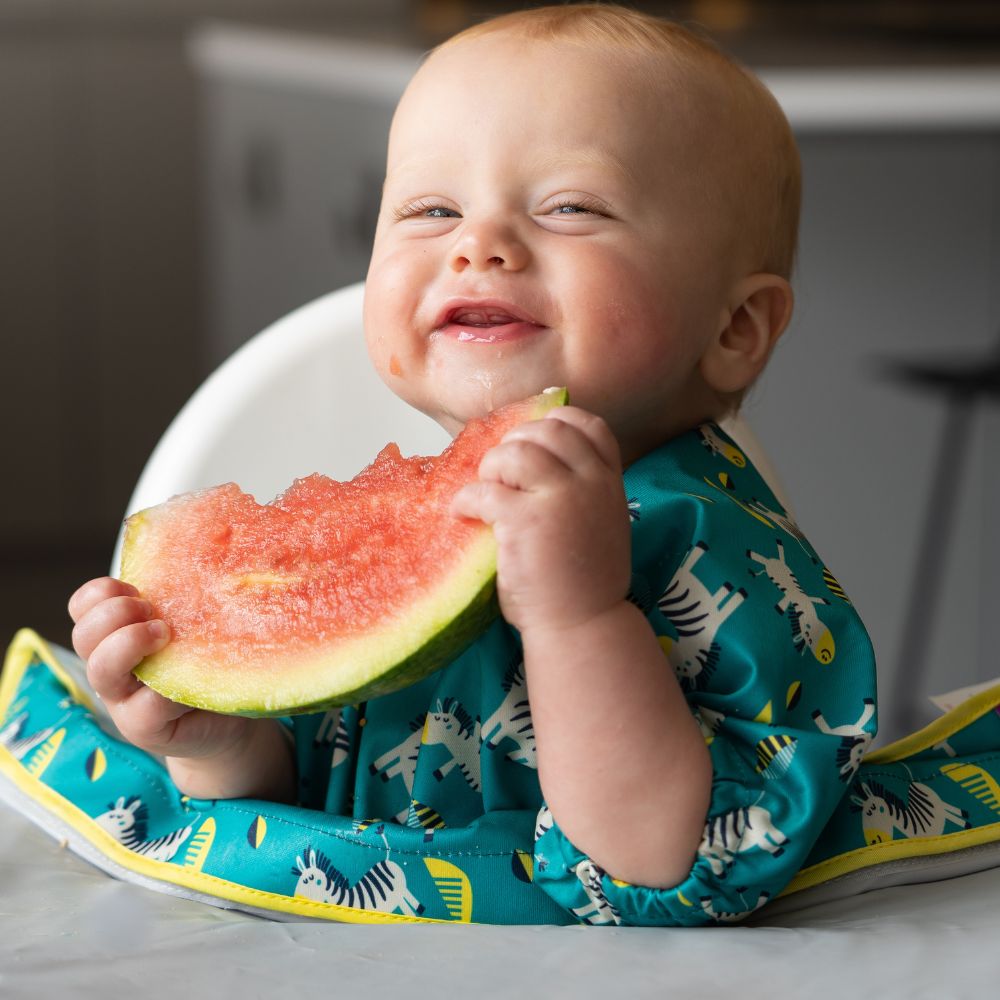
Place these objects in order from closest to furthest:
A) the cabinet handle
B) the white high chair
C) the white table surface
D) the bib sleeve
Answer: the white table surface, the bib sleeve, the white high chair, the cabinet handle

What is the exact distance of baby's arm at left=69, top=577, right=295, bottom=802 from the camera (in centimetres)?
71

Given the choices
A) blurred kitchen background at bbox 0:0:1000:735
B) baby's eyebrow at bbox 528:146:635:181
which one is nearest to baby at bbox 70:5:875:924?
baby's eyebrow at bbox 528:146:635:181

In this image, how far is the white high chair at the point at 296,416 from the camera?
118cm

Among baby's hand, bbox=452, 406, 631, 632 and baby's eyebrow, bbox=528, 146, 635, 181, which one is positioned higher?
baby's eyebrow, bbox=528, 146, 635, 181

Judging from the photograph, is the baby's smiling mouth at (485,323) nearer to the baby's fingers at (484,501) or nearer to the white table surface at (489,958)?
the baby's fingers at (484,501)

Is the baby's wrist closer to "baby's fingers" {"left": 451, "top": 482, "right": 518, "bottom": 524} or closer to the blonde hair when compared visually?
"baby's fingers" {"left": 451, "top": 482, "right": 518, "bottom": 524}

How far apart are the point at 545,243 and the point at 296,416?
47 centimetres

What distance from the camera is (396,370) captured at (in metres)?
0.82

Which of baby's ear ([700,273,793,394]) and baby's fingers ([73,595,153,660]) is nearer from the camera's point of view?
baby's fingers ([73,595,153,660])

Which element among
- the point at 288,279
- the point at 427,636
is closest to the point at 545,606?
the point at 427,636

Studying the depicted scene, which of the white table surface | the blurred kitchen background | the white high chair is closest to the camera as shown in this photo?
the white table surface

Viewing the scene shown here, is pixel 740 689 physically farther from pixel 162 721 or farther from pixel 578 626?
pixel 162 721

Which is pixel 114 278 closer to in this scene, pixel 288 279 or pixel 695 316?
pixel 288 279

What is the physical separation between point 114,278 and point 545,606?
3.28 m
